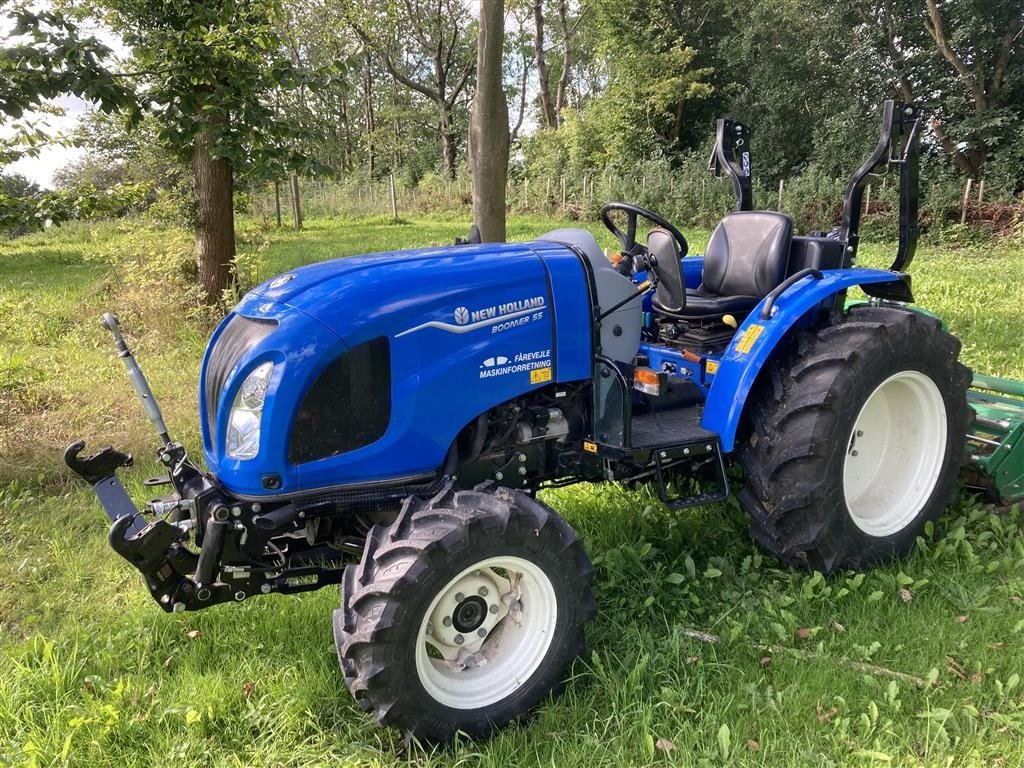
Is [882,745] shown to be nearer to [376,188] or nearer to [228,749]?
[228,749]

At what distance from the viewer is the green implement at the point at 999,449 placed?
3523 millimetres

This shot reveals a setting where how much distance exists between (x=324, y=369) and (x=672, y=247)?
164 centimetres

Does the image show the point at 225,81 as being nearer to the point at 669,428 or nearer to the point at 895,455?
the point at 669,428

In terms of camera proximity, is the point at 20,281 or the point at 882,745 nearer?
the point at 882,745

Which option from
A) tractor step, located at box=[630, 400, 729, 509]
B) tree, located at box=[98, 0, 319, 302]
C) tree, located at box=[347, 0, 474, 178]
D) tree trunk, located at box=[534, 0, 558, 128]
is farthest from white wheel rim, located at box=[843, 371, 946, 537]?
tree trunk, located at box=[534, 0, 558, 128]

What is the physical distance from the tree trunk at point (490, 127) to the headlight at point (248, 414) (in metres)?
3.83

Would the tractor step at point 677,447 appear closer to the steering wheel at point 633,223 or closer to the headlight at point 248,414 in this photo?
the steering wheel at point 633,223

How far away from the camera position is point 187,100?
5.03 m

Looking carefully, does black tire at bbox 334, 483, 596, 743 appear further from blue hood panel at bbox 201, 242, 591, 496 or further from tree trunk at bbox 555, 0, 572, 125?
tree trunk at bbox 555, 0, 572, 125

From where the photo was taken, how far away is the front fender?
3.00m

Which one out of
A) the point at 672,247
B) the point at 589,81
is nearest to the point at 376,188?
the point at 589,81

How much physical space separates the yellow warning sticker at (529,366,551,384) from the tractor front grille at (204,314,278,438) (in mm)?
918

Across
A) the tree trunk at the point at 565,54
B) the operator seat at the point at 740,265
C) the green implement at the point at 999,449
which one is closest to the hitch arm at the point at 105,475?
the operator seat at the point at 740,265

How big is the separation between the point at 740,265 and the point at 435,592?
2471mm
